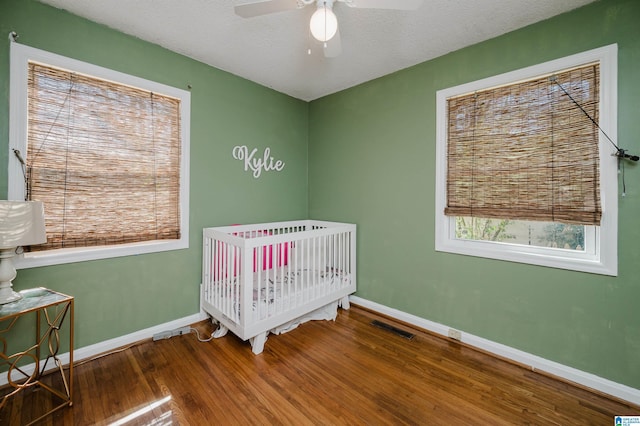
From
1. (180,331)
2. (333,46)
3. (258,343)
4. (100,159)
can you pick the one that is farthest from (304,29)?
(180,331)

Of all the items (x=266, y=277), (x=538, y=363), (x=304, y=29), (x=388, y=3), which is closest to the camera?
(x=388, y=3)

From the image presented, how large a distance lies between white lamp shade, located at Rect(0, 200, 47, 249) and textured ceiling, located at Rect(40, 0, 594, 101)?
1.39 meters

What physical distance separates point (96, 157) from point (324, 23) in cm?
188

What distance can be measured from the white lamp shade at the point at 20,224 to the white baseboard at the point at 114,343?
3.15 feet

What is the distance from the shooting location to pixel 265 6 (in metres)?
1.43

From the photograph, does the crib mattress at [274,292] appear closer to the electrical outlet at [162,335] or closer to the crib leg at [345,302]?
the crib leg at [345,302]

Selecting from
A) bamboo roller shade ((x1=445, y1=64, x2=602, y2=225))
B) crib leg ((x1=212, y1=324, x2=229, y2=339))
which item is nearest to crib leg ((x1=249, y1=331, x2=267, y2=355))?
crib leg ((x1=212, y1=324, x2=229, y2=339))

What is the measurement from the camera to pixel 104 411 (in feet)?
4.98

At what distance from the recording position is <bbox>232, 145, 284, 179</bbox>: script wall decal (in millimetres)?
2824

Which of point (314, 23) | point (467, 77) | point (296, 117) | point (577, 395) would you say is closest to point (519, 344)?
point (577, 395)

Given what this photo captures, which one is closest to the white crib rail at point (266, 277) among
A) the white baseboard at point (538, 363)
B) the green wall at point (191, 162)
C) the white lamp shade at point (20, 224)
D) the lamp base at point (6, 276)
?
the green wall at point (191, 162)

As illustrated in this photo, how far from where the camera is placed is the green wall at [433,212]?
165 centimetres

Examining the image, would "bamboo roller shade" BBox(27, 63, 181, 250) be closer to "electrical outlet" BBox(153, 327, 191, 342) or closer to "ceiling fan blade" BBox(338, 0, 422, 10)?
"electrical outlet" BBox(153, 327, 191, 342)

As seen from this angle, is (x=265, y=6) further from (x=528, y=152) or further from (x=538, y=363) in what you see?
(x=538, y=363)
